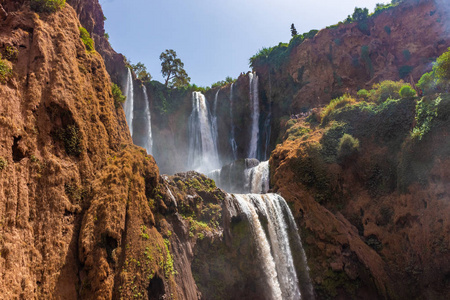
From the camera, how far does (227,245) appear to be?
12.5m

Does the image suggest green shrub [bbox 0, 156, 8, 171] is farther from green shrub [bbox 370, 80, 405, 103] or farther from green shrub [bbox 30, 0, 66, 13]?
green shrub [bbox 370, 80, 405, 103]

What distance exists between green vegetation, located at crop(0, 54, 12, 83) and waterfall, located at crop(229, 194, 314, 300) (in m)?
10.4

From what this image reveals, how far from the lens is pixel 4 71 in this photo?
703 cm

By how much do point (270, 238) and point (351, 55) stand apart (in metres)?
22.7

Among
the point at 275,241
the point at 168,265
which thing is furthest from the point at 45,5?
the point at 275,241

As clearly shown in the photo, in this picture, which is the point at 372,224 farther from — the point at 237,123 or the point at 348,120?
the point at 237,123

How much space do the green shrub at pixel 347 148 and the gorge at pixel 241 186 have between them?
0.33ft

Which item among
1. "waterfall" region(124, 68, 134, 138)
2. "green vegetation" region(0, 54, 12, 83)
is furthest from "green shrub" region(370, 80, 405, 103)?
"waterfall" region(124, 68, 134, 138)

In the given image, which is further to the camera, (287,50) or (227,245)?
(287,50)

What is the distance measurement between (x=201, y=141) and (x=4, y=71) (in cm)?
2521

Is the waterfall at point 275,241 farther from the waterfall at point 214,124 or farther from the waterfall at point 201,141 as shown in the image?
the waterfall at point 214,124

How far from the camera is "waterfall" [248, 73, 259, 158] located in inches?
1207

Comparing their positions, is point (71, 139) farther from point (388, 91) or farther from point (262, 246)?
point (388, 91)

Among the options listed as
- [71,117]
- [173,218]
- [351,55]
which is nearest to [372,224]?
[173,218]
